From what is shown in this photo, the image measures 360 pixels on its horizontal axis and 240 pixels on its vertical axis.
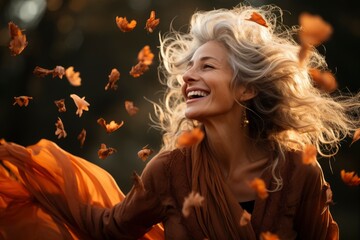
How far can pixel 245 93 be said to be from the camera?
15.1ft

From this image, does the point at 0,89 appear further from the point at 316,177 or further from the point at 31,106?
the point at 316,177

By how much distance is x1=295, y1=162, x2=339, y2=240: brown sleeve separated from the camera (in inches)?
174

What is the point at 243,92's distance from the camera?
4.58 meters

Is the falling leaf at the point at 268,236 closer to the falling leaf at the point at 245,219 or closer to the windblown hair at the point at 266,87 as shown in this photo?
the falling leaf at the point at 245,219

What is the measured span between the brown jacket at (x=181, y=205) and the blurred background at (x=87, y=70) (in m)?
7.63

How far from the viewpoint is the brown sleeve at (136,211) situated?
4332 mm

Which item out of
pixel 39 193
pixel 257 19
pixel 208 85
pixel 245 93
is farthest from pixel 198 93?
pixel 39 193

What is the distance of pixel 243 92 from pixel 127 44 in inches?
355

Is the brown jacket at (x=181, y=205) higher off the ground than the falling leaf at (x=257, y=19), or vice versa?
the falling leaf at (x=257, y=19)

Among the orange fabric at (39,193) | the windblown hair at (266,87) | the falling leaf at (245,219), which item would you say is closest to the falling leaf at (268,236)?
the falling leaf at (245,219)

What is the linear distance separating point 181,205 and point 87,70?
895 centimetres

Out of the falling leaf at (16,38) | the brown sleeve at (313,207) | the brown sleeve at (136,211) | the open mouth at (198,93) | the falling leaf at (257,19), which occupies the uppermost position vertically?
the falling leaf at (16,38)

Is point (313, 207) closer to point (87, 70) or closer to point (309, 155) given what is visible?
point (309, 155)

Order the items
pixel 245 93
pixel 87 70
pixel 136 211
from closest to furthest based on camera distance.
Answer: pixel 136 211
pixel 245 93
pixel 87 70
